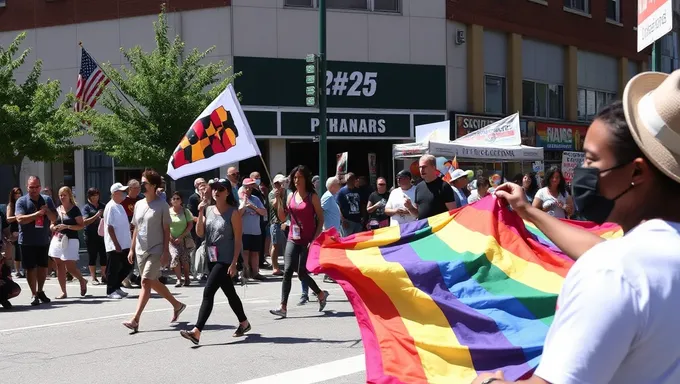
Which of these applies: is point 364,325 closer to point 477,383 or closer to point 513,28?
point 477,383

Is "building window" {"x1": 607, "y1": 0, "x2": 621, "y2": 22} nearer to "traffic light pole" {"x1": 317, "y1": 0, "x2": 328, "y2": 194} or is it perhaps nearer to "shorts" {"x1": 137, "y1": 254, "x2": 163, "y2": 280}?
"traffic light pole" {"x1": 317, "y1": 0, "x2": 328, "y2": 194}

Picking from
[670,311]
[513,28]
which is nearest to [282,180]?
[670,311]

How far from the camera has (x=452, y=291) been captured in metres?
5.32

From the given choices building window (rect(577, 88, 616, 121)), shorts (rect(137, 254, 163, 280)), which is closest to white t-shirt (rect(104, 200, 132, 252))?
shorts (rect(137, 254, 163, 280))

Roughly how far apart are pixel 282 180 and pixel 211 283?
20.3ft

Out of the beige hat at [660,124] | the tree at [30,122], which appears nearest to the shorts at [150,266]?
the beige hat at [660,124]

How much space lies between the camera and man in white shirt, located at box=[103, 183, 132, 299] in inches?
568

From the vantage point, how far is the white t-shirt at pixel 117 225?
47.7 feet

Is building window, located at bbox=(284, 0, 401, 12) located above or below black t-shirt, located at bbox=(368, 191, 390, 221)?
above

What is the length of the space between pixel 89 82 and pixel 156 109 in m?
3.35

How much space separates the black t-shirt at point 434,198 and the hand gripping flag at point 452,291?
12.3 feet

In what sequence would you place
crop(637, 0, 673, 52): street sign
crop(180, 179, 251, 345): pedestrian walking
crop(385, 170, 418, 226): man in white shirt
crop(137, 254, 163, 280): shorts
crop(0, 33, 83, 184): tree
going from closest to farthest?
crop(637, 0, 673, 52): street sign → crop(180, 179, 251, 345): pedestrian walking → crop(137, 254, 163, 280): shorts → crop(385, 170, 418, 226): man in white shirt → crop(0, 33, 83, 184): tree

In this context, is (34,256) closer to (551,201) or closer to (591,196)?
(551,201)

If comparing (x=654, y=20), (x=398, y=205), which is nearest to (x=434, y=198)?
(x=398, y=205)
